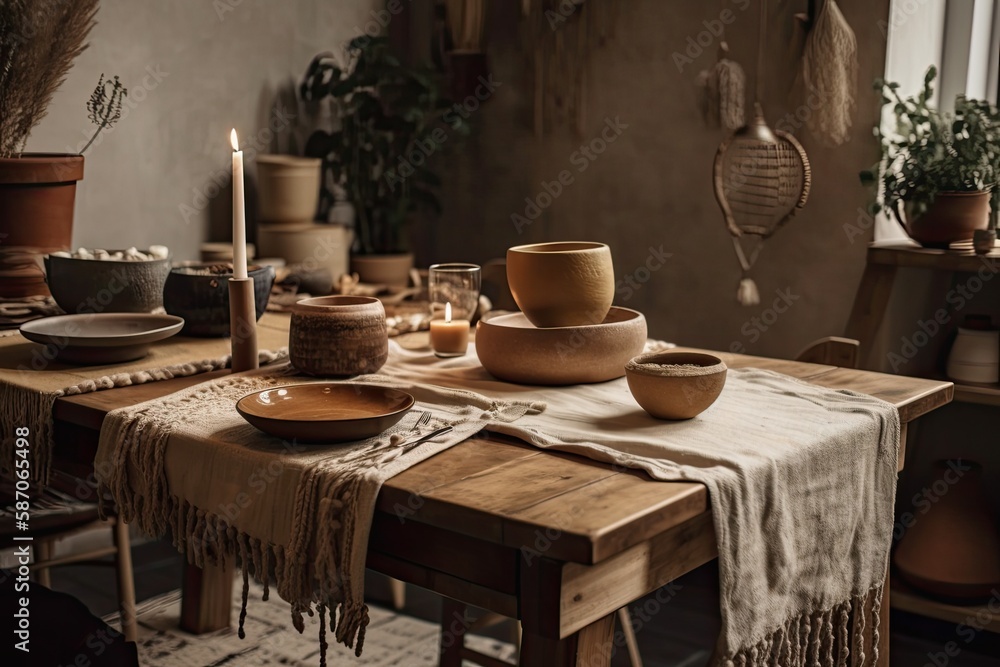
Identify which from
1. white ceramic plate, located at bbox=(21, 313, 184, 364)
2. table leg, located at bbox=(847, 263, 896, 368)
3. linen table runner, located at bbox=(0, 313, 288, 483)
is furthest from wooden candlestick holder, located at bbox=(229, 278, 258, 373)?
table leg, located at bbox=(847, 263, 896, 368)

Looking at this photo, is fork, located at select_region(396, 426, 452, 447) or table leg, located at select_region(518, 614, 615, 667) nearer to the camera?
table leg, located at select_region(518, 614, 615, 667)

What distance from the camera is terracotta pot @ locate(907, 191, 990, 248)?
259 cm

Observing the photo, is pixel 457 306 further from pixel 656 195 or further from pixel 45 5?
pixel 656 195

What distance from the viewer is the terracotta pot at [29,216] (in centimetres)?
226

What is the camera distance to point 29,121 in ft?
7.61

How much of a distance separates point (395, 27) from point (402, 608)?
88.5 inches

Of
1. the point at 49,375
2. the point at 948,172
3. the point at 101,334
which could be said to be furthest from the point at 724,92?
→ the point at 49,375

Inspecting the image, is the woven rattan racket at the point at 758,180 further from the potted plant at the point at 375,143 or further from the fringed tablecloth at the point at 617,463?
the fringed tablecloth at the point at 617,463

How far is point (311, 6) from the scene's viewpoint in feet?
11.8

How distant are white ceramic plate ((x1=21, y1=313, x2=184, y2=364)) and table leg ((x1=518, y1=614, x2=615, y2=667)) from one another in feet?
3.15

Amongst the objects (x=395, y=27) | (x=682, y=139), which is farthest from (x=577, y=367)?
(x=395, y=27)

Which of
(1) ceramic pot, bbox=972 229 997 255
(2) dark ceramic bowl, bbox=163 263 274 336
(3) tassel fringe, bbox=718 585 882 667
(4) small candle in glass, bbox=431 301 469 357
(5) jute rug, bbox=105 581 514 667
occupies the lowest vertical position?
(5) jute rug, bbox=105 581 514 667

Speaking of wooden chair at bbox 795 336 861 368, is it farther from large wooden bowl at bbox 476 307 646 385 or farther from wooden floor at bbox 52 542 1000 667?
wooden floor at bbox 52 542 1000 667

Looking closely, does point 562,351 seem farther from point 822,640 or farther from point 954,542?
point 954,542
